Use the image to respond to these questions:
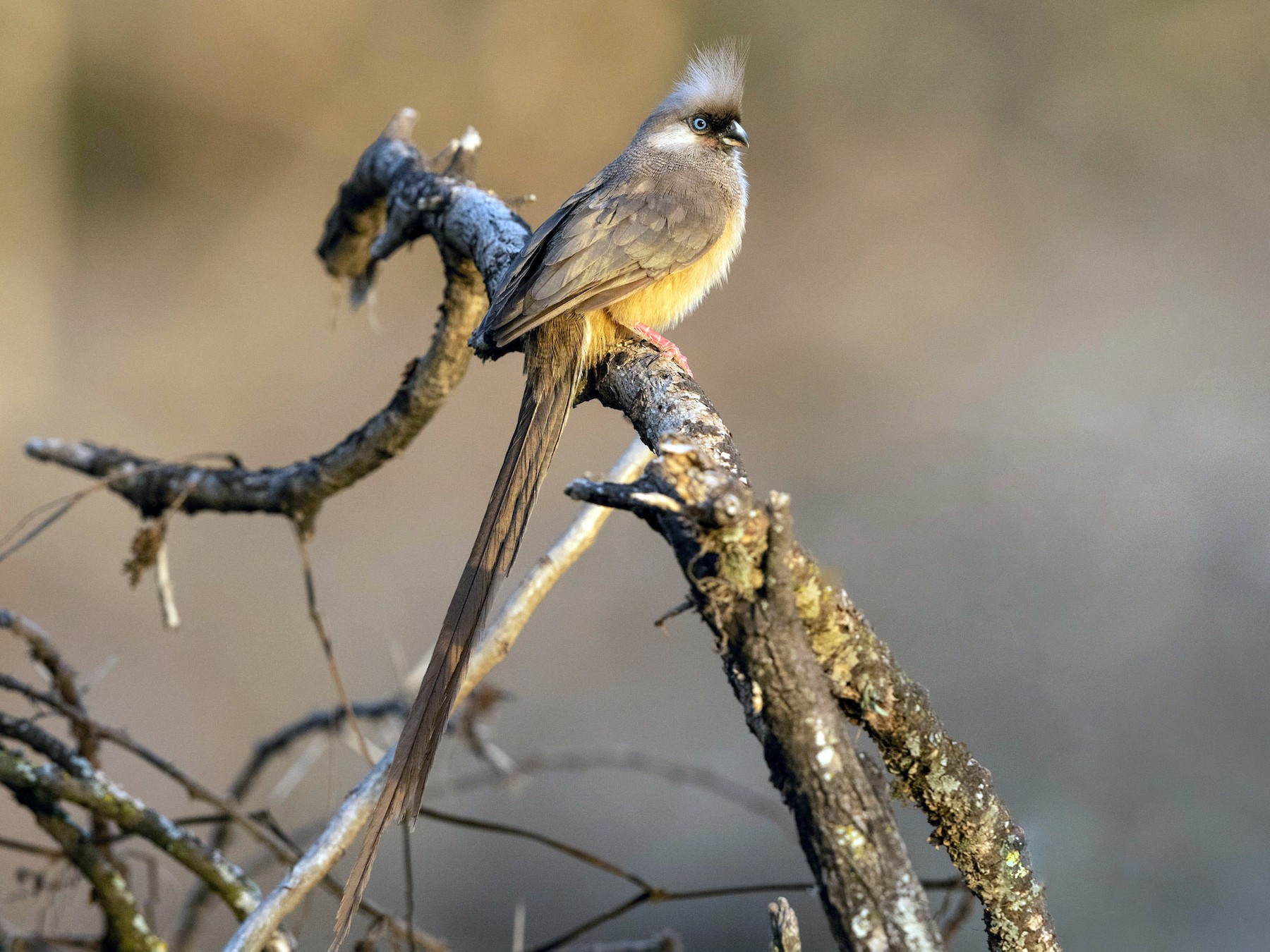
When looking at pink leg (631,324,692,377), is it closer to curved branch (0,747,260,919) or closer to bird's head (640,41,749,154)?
bird's head (640,41,749,154)

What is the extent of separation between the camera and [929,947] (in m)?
0.77

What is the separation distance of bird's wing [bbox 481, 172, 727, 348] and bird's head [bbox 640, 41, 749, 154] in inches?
14.6

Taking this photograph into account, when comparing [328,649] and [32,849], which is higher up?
[328,649]

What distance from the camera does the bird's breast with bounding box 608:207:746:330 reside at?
196cm

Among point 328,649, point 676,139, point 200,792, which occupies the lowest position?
point 200,792

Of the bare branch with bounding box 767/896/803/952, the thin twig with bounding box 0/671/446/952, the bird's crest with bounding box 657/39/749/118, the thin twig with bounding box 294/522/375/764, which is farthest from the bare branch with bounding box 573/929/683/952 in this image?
the bird's crest with bounding box 657/39/749/118

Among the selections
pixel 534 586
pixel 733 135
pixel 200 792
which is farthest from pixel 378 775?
pixel 733 135

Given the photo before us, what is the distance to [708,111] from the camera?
2.41 metres

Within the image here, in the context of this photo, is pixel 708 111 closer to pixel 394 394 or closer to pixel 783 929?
pixel 394 394

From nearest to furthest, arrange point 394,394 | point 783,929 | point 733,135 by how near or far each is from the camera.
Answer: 1. point 783,929
2. point 394,394
3. point 733,135

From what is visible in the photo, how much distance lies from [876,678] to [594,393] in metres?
0.90

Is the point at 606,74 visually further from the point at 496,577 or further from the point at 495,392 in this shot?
the point at 496,577

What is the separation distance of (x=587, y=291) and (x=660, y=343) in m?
0.19

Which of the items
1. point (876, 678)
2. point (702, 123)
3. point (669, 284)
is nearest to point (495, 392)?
point (702, 123)
